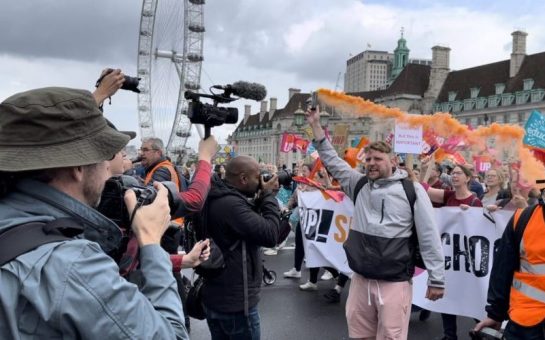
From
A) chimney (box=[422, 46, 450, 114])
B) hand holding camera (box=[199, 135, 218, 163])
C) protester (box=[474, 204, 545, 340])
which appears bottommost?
protester (box=[474, 204, 545, 340])

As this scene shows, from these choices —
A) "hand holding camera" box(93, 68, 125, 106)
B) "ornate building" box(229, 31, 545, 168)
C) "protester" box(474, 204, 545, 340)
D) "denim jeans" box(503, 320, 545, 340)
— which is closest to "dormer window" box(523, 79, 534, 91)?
"ornate building" box(229, 31, 545, 168)

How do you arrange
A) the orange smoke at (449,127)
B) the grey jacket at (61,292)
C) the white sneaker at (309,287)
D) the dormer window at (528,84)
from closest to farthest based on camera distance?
the grey jacket at (61,292), the orange smoke at (449,127), the white sneaker at (309,287), the dormer window at (528,84)

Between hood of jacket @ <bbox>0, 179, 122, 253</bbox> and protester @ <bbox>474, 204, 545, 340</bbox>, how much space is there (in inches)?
92.3

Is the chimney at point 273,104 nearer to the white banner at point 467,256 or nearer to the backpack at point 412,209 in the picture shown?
the white banner at point 467,256

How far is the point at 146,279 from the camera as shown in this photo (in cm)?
133

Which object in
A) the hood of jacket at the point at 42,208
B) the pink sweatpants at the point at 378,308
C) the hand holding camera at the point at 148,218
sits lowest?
the pink sweatpants at the point at 378,308

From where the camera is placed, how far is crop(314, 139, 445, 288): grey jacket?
3.67 meters

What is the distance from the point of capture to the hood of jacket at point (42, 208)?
3.84ft

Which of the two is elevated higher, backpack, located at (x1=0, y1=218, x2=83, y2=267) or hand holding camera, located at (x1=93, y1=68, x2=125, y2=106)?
hand holding camera, located at (x1=93, y1=68, x2=125, y2=106)

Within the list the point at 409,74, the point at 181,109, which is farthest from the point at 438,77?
the point at 181,109

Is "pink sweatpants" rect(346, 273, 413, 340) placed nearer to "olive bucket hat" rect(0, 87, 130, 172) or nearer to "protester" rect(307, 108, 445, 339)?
"protester" rect(307, 108, 445, 339)

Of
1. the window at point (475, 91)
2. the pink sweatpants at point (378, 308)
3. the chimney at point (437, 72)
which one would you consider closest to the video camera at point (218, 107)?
the pink sweatpants at point (378, 308)

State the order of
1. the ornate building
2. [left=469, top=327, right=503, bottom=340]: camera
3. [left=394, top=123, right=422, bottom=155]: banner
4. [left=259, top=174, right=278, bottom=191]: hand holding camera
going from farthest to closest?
1. the ornate building
2. [left=394, top=123, right=422, bottom=155]: banner
3. [left=259, top=174, right=278, bottom=191]: hand holding camera
4. [left=469, top=327, right=503, bottom=340]: camera

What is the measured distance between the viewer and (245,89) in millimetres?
2627
